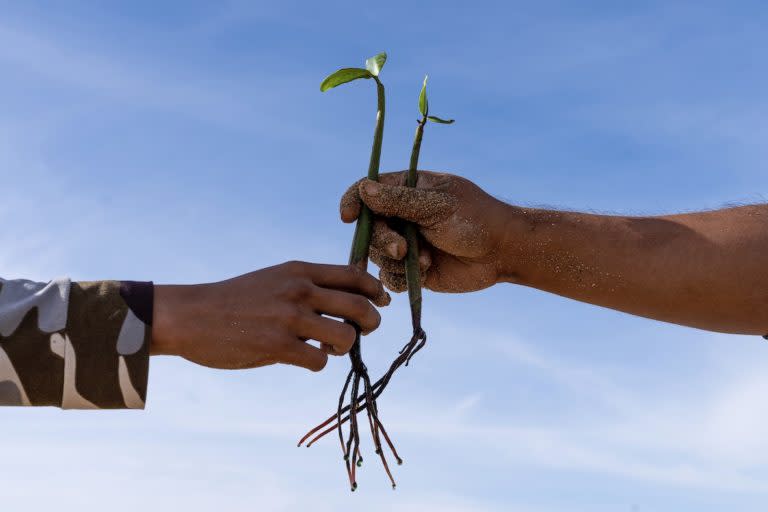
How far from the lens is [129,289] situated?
212 cm

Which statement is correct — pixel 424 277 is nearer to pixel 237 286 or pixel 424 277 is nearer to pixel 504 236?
pixel 504 236

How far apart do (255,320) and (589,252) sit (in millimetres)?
1561

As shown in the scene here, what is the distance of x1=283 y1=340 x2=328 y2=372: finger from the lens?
7.06 ft

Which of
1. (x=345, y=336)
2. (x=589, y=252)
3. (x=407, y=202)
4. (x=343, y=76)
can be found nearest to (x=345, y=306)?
(x=345, y=336)

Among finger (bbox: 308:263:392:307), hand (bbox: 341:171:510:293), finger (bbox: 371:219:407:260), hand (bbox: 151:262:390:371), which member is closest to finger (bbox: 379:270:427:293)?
hand (bbox: 341:171:510:293)

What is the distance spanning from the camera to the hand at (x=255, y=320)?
6.82 feet

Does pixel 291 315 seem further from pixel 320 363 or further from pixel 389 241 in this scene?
pixel 389 241

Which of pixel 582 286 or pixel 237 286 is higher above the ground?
pixel 582 286

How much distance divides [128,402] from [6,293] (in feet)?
1.49

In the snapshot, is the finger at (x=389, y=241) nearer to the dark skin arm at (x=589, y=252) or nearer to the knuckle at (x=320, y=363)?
the dark skin arm at (x=589, y=252)

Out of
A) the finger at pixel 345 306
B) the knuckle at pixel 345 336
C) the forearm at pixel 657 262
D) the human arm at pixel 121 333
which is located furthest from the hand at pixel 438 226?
the human arm at pixel 121 333

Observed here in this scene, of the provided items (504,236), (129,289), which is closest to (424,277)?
(504,236)

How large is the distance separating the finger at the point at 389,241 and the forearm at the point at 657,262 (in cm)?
49

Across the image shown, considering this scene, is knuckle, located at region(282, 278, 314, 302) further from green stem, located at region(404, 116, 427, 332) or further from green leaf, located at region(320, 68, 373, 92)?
green leaf, located at region(320, 68, 373, 92)
